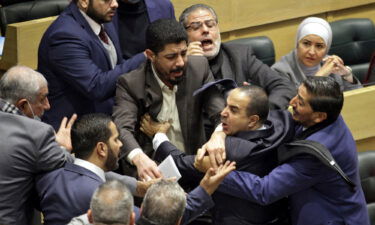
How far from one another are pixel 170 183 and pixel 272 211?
2.16 feet

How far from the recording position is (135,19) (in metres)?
3.36

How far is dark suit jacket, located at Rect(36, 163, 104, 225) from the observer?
2398mm

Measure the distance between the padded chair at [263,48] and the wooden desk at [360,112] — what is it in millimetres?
746

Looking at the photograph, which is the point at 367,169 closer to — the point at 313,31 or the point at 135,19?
the point at 313,31

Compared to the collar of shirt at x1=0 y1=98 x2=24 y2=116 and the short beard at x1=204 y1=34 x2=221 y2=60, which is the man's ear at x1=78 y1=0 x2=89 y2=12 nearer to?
the short beard at x1=204 y1=34 x2=221 y2=60

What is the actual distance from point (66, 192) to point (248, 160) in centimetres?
64

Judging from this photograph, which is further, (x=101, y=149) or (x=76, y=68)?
(x=76, y=68)

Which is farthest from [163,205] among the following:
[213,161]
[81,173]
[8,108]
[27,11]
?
[27,11]

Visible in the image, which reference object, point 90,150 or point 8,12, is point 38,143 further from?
point 8,12

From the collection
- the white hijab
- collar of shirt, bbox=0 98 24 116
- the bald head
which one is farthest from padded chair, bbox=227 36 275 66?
collar of shirt, bbox=0 98 24 116

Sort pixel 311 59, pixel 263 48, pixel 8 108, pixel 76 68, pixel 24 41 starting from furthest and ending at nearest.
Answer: pixel 263 48
pixel 24 41
pixel 311 59
pixel 76 68
pixel 8 108

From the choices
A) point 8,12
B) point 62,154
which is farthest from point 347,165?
point 8,12

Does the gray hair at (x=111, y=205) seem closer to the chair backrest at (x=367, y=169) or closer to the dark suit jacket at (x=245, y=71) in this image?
the dark suit jacket at (x=245, y=71)

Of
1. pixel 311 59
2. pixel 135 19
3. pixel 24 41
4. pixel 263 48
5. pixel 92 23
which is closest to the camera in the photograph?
pixel 92 23
